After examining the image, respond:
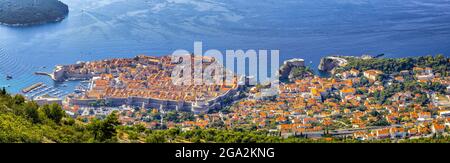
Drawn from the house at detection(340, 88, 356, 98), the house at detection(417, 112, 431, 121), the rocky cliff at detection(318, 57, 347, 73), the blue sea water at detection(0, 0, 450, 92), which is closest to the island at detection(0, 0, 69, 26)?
the blue sea water at detection(0, 0, 450, 92)

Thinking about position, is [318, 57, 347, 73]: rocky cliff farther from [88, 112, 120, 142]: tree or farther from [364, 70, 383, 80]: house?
[88, 112, 120, 142]: tree

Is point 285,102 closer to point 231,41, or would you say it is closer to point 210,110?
point 210,110

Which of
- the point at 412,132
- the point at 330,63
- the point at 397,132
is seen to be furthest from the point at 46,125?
the point at 330,63

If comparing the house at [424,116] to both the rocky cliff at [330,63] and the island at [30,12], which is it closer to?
the rocky cliff at [330,63]

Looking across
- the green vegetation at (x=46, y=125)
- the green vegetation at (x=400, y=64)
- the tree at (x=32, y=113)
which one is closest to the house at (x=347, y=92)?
the green vegetation at (x=400, y=64)

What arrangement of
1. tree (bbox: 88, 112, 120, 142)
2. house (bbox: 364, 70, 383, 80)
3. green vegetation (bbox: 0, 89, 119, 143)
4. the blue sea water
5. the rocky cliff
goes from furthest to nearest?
the blue sea water
the rocky cliff
house (bbox: 364, 70, 383, 80)
tree (bbox: 88, 112, 120, 142)
green vegetation (bbox: 0, 89, 119, 143)

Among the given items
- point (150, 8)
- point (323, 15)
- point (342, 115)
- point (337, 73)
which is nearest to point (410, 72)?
point (337, 73)

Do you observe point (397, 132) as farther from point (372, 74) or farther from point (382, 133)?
point (372, 74)
